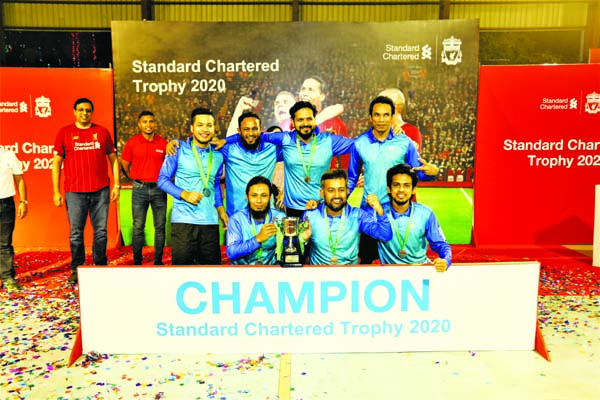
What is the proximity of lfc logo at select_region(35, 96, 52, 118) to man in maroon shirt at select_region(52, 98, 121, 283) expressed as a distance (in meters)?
1.81

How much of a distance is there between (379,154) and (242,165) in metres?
1.07

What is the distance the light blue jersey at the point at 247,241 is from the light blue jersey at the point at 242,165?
54 cm

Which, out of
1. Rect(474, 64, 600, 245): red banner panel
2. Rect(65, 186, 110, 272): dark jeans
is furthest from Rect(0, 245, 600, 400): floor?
Rect(474, 64, 600, 245): red banner panel

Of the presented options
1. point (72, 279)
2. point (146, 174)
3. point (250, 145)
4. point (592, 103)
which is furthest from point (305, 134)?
point (592, 103)

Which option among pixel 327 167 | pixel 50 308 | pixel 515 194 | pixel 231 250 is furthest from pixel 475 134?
pixel 50 308

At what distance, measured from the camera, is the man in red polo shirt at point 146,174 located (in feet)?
17.5

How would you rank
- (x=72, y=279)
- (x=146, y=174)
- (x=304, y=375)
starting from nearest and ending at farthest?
1. (x=304, y=375)
2. (x=72, y=279)
3. (x=146, y=174)

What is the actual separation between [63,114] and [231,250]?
4.15 metres

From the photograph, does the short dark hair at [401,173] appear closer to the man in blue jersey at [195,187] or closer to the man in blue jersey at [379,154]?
the man in blue jersey at [379,154]

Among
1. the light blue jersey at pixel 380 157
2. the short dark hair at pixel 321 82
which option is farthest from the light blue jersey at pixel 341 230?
the short dark hair at pixel 321 82

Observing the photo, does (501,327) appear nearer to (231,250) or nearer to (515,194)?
(231,250)

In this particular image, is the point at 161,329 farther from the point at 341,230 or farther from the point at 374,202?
the point at 374,202

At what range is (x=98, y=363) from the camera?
3160 millimetres

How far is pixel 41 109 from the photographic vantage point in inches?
252
